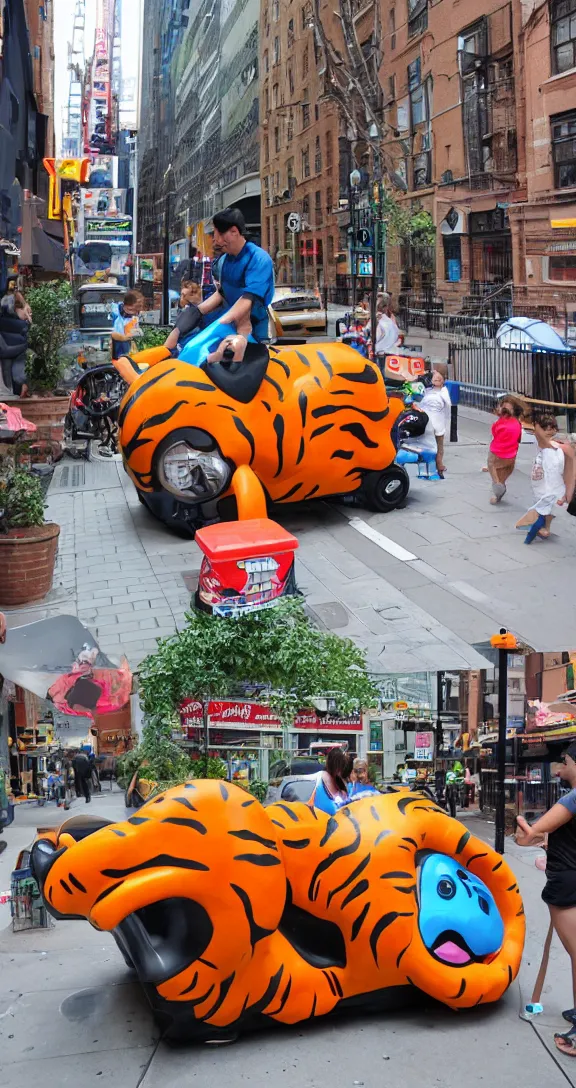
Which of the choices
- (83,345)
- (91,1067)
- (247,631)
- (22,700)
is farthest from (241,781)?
(83,345)

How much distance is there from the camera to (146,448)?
918 cm

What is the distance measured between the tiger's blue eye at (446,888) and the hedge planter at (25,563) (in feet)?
16.5

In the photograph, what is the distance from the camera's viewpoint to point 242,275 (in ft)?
31.2

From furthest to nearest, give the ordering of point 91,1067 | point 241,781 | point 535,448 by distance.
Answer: point 535,448
point 241,781
point 91,1067

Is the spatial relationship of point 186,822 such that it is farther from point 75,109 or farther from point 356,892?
point 75,109

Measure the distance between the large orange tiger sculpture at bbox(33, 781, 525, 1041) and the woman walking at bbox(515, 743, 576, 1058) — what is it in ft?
1.10

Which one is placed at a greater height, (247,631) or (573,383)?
(573,383)

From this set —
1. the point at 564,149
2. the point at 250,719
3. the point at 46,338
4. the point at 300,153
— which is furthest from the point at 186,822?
the point at 300,153

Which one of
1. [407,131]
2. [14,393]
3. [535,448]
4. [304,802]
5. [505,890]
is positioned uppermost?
[407,131]

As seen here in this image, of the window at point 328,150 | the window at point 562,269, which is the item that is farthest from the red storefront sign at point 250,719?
the window at point 328,150

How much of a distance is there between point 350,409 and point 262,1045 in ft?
21.8

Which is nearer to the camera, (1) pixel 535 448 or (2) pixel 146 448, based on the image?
(2) pixel 146 448

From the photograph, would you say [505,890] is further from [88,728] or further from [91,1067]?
[88,728]

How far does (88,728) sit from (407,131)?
48.7 feet
